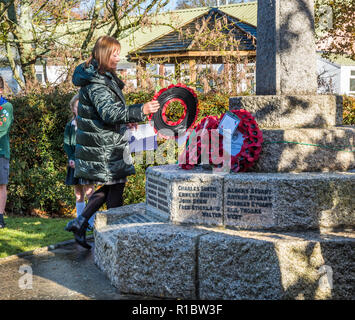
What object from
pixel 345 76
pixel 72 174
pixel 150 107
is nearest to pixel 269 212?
pixel 150 107

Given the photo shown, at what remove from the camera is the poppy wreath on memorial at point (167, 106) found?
→ 4.52m

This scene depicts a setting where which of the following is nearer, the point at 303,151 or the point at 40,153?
the point at 303,151

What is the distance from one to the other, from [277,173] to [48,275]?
2170 millimetres

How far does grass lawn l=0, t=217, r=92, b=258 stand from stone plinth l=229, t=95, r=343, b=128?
2.71 meters

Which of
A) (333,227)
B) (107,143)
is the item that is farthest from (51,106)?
(333,227)

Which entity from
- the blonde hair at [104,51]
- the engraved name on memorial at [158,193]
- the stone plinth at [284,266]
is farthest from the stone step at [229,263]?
the blonde hair at [104,51]

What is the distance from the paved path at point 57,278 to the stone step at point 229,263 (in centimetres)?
18

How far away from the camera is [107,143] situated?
4.40 metres

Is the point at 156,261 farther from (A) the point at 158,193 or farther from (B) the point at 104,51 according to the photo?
(B) the point at 104,51

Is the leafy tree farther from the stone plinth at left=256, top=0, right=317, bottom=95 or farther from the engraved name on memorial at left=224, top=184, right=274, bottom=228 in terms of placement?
the engraved name on memorial at left=224, top=184, right=274, bottom=228

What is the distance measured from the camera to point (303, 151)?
4.05 meters

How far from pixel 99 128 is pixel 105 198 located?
0.78 metres

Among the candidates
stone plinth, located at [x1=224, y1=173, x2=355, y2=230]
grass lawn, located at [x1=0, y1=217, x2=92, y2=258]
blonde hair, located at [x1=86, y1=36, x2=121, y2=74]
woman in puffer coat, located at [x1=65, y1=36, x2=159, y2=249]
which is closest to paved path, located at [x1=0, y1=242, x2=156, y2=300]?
woman in puffer coat, located at [x1=65, y1=36, x2=159, y2=249]
